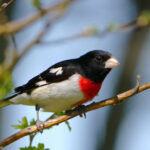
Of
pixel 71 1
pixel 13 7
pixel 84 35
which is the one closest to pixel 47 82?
pixel 84 35

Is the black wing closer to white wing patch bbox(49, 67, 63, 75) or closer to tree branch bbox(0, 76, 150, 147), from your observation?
white wing patch bbox(49, 67, 63, 75)

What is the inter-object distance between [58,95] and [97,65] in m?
0.69

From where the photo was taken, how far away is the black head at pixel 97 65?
17.9 feet

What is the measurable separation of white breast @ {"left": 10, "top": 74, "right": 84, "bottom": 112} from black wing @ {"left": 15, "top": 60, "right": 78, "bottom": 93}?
7 cm

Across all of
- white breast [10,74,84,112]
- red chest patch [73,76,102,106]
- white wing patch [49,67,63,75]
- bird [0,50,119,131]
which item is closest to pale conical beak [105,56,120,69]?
bird [0,50,119,131]

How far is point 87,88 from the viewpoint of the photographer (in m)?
5.25

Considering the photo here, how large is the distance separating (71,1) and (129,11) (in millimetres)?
6136

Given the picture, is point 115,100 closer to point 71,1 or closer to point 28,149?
point 28,149

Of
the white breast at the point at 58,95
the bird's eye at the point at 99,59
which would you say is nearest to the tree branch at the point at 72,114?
the white breast at the point at 58,95

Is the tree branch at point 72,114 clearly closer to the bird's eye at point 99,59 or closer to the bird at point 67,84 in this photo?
the bird at point 67,84

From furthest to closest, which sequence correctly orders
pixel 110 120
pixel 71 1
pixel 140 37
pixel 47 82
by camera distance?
pixel 140 37 < pixel 110 120 < pixel 71 1 < pixel 47 82

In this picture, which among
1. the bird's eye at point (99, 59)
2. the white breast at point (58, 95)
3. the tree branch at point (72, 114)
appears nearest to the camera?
the tree branch at point (72, 114)

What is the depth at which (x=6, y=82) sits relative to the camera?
14.6 feet

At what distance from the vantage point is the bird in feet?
17.1
